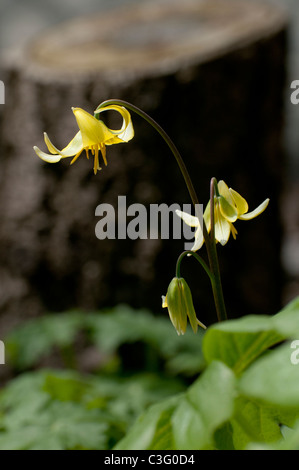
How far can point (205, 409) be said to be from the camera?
20.8 inches

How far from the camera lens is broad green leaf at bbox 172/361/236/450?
1.68ft

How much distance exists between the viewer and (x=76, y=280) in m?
2.40

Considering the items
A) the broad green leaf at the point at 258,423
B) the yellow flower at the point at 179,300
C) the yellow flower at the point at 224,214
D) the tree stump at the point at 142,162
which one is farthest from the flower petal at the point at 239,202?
the tree stump at the point at 142,162

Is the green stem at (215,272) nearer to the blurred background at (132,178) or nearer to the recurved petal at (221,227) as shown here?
the recurved petal at (221,227)

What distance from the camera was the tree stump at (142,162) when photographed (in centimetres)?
222

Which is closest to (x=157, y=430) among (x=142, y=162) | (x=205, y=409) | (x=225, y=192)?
(x=205, y=409)

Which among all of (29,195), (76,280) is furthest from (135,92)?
(76,280)

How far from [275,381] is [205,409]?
8 centimetres

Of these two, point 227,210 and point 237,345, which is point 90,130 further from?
point 237,345

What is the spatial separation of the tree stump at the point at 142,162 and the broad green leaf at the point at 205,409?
5.54ft

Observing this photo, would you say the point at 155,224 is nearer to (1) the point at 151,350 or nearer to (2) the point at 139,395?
(1) the point at 151,350

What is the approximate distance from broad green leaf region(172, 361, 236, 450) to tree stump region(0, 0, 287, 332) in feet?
5.54

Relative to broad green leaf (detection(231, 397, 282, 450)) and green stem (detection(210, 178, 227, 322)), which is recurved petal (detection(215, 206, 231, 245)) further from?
broad green leaf (detection(231, 397, 282, 450))
